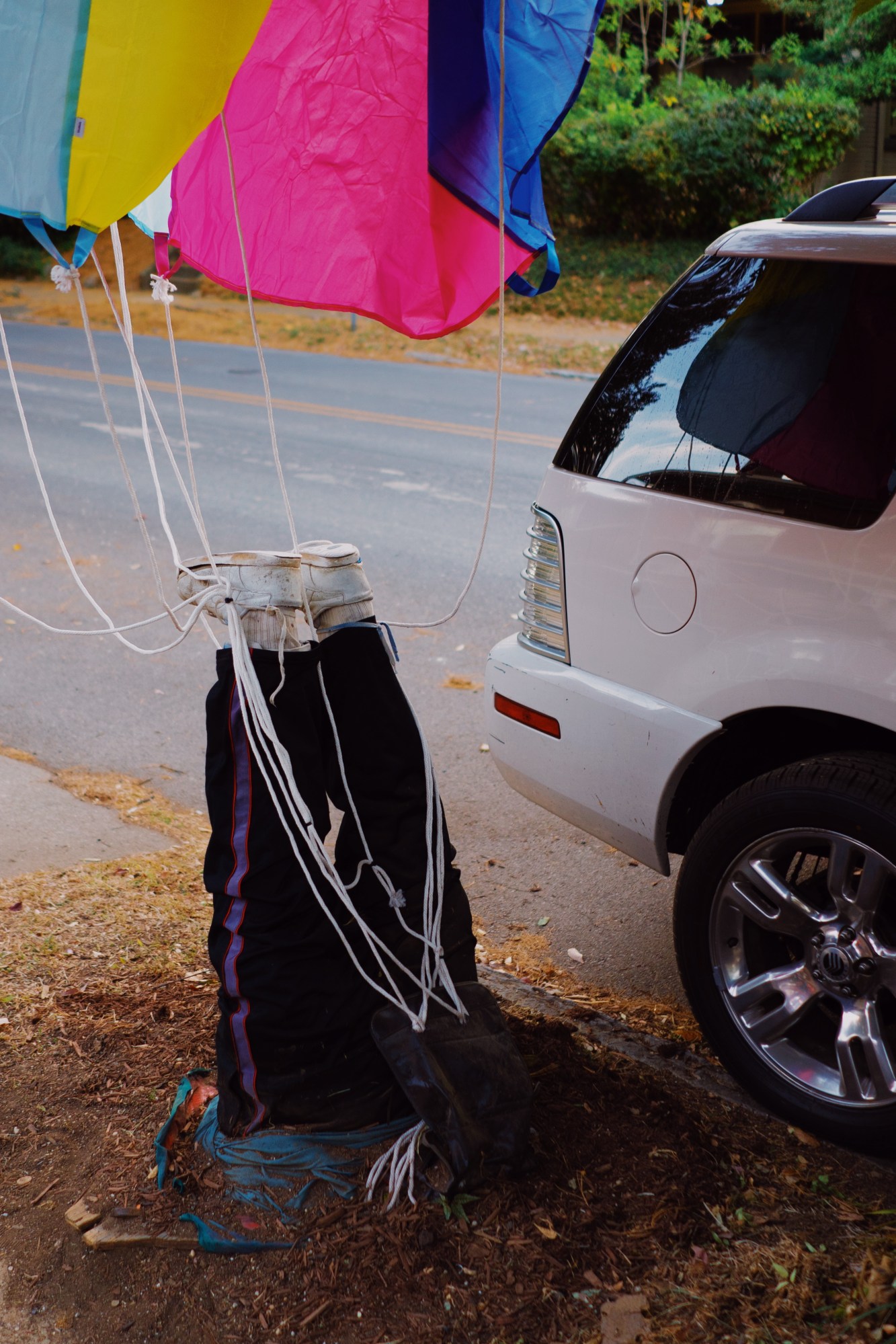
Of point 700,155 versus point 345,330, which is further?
point 700,155

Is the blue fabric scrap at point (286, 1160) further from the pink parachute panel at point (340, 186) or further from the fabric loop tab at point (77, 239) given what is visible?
the pink parachute panel at point (340, 186)

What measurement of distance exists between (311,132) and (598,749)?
70.1 inches

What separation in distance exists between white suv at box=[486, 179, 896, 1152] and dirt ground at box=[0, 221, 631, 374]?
39.9 ft

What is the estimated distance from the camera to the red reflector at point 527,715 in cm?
333

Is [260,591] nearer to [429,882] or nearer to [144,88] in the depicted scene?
[429,882]

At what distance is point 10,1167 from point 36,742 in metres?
2.87

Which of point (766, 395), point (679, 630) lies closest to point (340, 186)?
point (766, 395)

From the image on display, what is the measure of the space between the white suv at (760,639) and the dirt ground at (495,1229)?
30cm

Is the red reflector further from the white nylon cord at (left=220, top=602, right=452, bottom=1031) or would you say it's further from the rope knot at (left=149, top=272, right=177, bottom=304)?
the rope knot at (left=149, top=272, right=177, bottom=304)

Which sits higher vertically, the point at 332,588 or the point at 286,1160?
the point at 332,588

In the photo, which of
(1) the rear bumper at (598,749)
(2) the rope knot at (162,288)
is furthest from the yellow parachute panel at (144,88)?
(1) the rear bumper at (598,749)

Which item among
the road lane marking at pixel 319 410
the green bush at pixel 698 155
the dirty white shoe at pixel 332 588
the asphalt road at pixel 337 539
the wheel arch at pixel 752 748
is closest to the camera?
the dirty white shoe at pixel 332 588

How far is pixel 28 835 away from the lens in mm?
4359

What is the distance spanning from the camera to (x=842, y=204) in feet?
9.95
